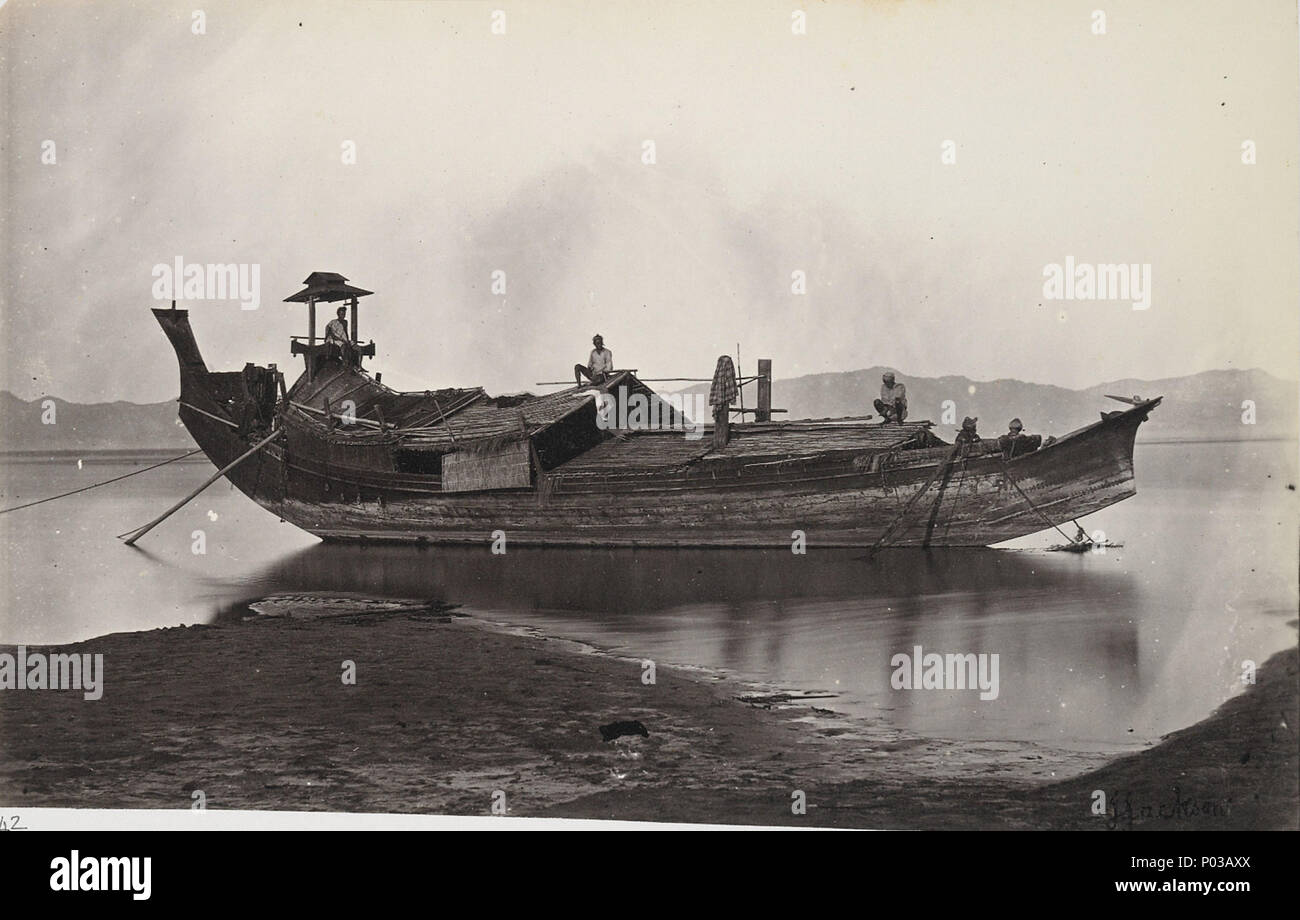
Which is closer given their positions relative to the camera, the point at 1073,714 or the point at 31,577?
the point at 1073,714

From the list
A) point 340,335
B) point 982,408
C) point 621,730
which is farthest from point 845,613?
point 340,335

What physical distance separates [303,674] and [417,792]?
8.76 feet

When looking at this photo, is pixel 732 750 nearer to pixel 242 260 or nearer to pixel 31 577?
pixel 242 260

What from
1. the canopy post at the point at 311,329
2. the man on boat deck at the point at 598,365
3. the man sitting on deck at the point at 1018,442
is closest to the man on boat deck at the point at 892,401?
the man sitting on deck at the point at 1018,442

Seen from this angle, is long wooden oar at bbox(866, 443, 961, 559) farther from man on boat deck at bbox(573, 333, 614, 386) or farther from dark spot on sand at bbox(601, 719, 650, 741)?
dark spot on sand at bbox(601, 719, 650, 741)

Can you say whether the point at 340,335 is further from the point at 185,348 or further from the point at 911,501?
the point at 911,501

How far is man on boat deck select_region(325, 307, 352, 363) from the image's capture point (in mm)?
17484

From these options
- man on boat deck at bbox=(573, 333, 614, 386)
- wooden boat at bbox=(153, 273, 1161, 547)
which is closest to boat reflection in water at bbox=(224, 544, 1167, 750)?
wooden boat at bbox=(153, 273, 1161, 547)

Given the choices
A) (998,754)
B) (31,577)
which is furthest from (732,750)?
(31,577)

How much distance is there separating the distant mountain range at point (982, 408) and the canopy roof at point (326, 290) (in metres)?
3.11

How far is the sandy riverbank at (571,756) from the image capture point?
8406 mm

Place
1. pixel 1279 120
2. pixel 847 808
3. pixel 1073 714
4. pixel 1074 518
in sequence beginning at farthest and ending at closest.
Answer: pixel 1074 518 < pixel 1279 120 < pixel 1073 714 < pixel 847 808

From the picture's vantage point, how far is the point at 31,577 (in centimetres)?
1492

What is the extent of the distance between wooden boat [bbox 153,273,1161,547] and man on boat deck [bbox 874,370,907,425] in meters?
0.24
